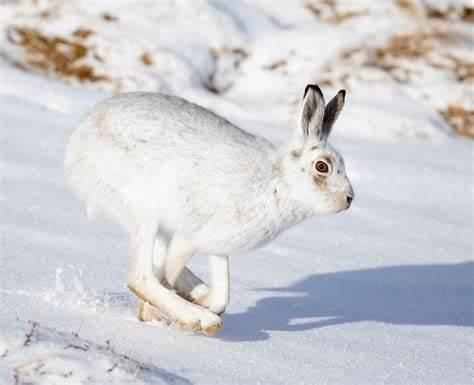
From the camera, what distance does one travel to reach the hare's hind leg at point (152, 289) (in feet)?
12.4

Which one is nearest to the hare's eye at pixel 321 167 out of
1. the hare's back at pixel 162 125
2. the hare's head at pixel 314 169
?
the hare's head at pixel 314 169

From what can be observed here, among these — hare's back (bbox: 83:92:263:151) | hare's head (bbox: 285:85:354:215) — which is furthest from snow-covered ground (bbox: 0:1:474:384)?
hare's back (bbox: 83:92:263:151)

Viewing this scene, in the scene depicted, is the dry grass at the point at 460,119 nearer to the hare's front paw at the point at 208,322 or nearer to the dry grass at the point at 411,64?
the dry grass at the point at 411,64

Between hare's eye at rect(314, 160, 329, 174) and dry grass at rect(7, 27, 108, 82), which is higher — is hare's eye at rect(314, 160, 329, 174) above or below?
above

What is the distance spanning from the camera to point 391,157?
798 cm

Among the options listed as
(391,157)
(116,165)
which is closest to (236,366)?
(116,165)

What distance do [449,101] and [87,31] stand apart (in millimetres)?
3758

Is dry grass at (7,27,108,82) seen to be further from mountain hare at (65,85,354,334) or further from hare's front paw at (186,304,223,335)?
hare's front paw at (186,304,223,335)

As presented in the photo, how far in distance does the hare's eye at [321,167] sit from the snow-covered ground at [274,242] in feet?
2.41

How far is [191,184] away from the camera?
3.88 metres

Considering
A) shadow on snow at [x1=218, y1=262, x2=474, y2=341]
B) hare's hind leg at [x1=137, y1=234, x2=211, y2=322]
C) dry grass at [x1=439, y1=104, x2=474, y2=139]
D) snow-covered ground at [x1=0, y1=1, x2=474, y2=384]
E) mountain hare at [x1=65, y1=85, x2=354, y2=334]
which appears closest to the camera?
snow-covered ground at [x1=0, y1=1, x2=474, y2=384]

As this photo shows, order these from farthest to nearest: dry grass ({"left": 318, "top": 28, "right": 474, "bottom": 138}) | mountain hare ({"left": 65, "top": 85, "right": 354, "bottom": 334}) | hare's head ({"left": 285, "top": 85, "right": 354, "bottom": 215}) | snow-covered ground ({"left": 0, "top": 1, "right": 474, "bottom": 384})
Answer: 1. dry grass ({"left": 318, "top": 28, "right": 474, "bottom": 138})
2. hare's head ({"left": 285, "top": 85, "right": 354, "bottom": 215})
3. mountain hare ({"left": 65, "top": 85, "right": 354, "bottom": 334})
4. snow-covered ground ({"left": 0, "top": 1, "right": 474, "bottom": 384})

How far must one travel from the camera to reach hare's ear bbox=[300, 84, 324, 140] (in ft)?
12.9

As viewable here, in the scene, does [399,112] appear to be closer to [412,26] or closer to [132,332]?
[412,26]
